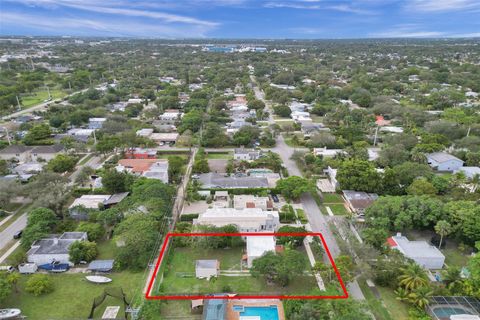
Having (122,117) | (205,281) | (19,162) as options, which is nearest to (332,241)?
(205,281)

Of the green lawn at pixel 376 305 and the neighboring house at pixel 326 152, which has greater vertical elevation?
the neighboring house at pixel 326 152

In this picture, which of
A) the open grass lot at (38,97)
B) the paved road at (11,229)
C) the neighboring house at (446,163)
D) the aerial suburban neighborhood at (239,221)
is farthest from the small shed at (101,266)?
the open grass lot at (38,97)

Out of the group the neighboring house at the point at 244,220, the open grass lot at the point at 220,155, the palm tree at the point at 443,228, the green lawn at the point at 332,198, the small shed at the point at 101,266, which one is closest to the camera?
the small shed at the point at 101,266

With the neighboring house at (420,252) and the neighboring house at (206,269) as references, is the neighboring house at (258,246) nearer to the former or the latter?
the neighboring house at (206,269)

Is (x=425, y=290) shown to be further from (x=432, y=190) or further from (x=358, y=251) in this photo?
(x=432, y=190)

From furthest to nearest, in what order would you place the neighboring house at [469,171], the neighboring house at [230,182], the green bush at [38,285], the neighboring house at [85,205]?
the neighboring house at [469,171] → the neighboring house at [230,182] → the neighboring house at [85,205] → the green bush at [38,285]
